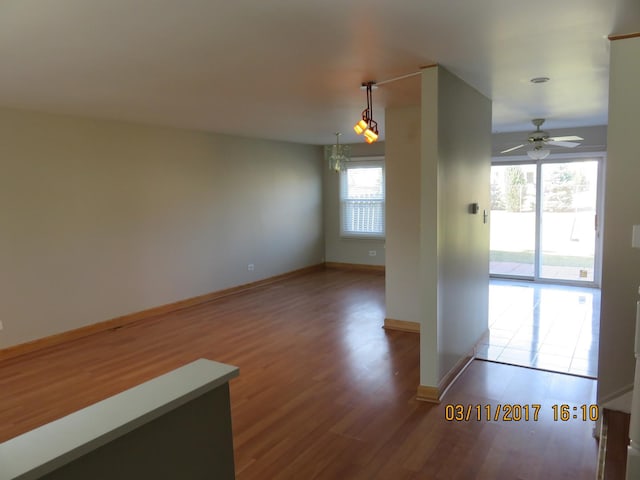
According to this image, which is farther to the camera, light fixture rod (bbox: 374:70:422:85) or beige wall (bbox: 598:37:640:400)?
light fixture rod (bbox: 374:70:422:85)

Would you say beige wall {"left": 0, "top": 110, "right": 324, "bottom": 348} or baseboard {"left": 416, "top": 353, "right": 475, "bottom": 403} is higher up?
beige wall {"left": 0, "top": 110, "right": 324, "bottom": 348}

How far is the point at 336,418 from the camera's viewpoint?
10.0 feet

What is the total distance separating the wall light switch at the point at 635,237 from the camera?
249 cm

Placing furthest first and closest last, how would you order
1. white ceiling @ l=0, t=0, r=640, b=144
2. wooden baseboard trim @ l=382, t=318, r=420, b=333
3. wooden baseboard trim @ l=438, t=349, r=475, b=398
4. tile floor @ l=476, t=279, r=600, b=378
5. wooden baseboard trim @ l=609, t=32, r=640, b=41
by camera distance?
1. wooden baseboard trim @ l=382, t=318, r=420, b=333
2. tile floor @ l=476, t=279, r=600, b=378
3. wooden baseboard trim @ l=438, t=349, r=475, b=398
4. wooden baseboard trim @ l=609, t=32, r=640, b=41
5. white ceiling @ l=0, t=0, r=640, b=144

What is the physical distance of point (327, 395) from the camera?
11.2ft

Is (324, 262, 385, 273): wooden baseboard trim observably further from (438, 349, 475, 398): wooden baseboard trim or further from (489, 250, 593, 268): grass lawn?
(438, 349, 475, 398): wooden baseboard trim

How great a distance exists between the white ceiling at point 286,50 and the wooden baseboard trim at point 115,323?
237cm

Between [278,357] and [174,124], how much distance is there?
10.7 feet

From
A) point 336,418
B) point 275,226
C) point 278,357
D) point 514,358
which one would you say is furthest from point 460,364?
point 275,226

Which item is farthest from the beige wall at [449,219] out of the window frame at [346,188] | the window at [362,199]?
the window at [362,199]

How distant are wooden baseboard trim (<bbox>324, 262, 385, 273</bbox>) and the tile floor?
2.20 metres

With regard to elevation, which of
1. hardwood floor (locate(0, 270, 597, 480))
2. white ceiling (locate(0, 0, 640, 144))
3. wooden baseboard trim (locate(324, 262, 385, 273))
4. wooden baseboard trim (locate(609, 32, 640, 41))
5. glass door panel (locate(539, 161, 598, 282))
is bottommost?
hardwood floor (locate(0, 270, 597, 480))

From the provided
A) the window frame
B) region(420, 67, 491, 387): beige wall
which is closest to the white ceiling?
region(420, 67, 491, 387): beige wall

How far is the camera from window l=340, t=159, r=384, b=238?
334 inches
